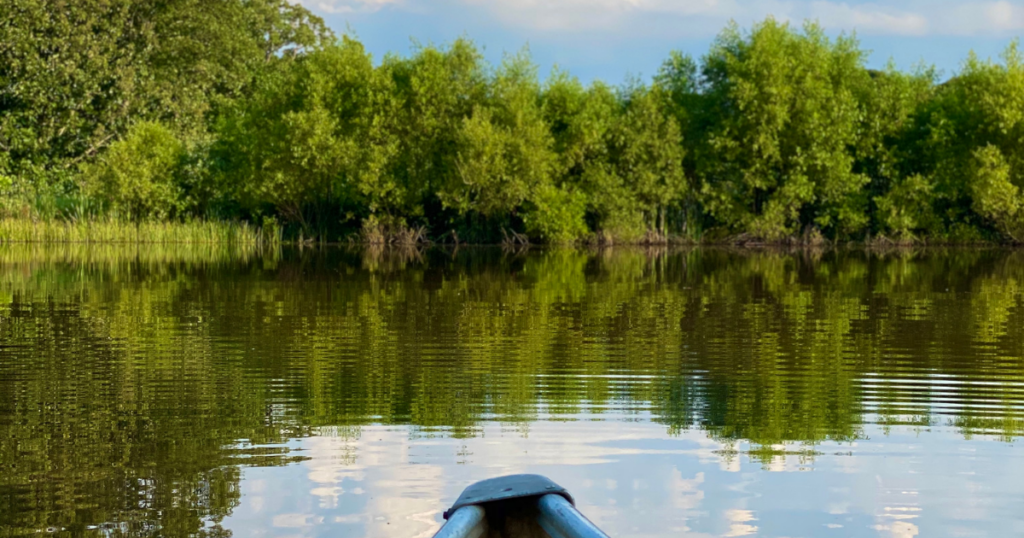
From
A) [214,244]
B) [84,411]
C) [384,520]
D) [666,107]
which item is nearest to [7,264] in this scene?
[214,244]

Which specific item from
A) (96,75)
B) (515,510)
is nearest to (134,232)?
(96,75)

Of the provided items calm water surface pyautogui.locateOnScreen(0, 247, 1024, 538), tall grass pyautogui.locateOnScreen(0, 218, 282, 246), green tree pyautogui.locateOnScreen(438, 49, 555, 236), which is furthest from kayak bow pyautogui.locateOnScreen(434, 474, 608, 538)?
green tree pyautogui.locateOnScreen(438, 49, 555, 236)

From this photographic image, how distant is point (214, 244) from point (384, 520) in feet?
137

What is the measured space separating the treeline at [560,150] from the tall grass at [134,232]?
3.31ft

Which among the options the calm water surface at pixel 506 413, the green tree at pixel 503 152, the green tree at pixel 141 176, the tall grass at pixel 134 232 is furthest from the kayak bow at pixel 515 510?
the green tree at pixel 141 176

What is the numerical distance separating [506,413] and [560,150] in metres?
41.7

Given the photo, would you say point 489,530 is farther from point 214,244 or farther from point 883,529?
point 214,244

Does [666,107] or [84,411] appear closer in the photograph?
[84,411]

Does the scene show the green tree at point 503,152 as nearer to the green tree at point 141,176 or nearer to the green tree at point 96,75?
the green tree at point 141,176

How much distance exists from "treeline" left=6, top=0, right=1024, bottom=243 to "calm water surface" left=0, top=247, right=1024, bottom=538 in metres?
29.3

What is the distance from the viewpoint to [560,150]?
50000mm

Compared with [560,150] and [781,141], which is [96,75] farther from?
[781,141]

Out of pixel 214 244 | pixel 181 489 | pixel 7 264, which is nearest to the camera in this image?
pixel 181 489

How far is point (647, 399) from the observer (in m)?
9.48
